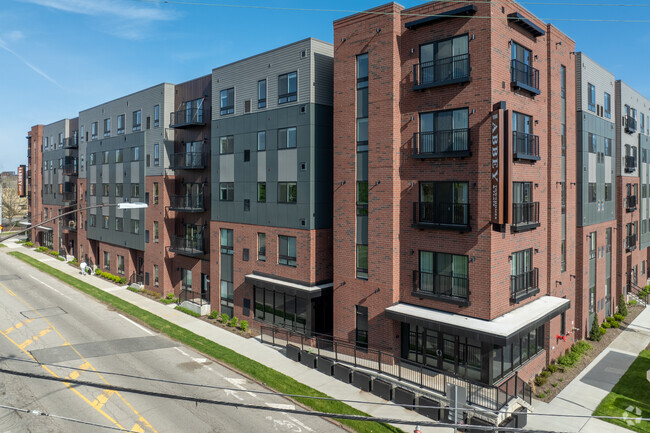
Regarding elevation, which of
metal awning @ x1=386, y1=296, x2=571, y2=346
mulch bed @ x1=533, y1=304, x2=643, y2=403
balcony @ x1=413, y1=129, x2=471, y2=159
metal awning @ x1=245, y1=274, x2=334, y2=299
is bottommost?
mulch bed @ x1=533, y1=304, x2=643, y2=403

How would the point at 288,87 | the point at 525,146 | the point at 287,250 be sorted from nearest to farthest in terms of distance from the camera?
the point at 525,146 → the point at 288,87 → the point at 287,250

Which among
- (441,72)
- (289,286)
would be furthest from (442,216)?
(289,286)

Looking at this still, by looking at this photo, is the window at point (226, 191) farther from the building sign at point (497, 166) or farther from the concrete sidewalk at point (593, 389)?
the concrete sidewalk at point (593, 389)

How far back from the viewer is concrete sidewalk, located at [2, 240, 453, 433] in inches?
705

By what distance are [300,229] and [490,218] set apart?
10683mm

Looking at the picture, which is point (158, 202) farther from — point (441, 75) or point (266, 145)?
point (441, 75)

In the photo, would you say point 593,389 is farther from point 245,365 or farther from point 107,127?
point 107,127

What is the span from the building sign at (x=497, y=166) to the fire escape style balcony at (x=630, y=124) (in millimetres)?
21018

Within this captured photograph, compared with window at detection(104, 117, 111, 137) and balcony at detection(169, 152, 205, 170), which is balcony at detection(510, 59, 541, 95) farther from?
window at detection(104, 117, 111, 137)

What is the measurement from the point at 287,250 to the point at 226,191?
279 inches

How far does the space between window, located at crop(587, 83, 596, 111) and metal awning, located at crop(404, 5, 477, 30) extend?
13690 millimetres

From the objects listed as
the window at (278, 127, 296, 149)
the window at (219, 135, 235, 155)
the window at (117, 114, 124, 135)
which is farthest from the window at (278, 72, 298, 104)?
the window at (117, 114, 124, 135)

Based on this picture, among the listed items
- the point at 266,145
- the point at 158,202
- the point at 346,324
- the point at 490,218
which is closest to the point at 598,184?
the point at 490,218

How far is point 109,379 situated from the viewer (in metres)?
20.2
